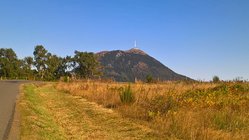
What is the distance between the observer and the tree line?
10656 cm

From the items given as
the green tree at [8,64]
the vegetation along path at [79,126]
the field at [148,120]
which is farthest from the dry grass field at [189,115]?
the green tree at [8,64]

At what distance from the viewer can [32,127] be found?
10.4 meters

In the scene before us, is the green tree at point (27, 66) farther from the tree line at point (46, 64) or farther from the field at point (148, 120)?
the field at point (148, 120)

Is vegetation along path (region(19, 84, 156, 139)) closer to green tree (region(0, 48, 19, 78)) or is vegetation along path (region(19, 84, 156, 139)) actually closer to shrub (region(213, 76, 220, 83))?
shrub (region(213, 76, 220, 83))

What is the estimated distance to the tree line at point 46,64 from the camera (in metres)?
107

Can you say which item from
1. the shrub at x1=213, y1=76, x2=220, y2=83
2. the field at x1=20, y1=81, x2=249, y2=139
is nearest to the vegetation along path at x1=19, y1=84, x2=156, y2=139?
the field at x1=20, y1=81, x2=249, y2=139

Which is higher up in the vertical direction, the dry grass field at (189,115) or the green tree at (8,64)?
the green tree at (8,64)

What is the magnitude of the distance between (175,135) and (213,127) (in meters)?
1.39

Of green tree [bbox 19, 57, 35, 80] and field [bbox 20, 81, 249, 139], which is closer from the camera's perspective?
field [bbox 20, 81, 249, 139]

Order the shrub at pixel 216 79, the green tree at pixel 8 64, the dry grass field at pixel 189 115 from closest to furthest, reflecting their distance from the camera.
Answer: the dry grass field at pixel 189 115 → the shrub at pixel 216 79 → the green tree at pixel 8 64

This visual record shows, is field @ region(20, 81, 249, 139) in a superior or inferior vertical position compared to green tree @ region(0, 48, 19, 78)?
inferior

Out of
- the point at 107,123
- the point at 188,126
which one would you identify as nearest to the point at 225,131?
the point at 188,126

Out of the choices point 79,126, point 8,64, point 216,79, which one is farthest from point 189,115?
point 8,64

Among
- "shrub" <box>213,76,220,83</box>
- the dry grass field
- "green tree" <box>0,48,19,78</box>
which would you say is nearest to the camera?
the dry grass field
